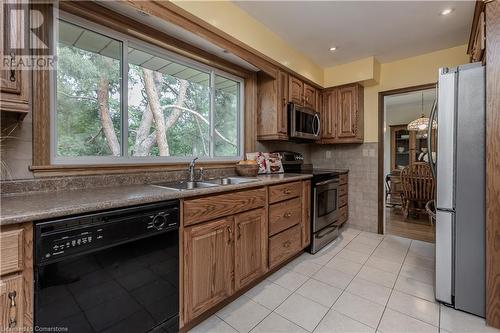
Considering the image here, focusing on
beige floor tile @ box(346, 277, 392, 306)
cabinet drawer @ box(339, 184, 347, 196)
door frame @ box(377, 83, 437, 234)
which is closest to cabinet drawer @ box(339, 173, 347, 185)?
cabinet drawer @ box(339, 184, 347, 196)

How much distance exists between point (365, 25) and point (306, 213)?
2127mm

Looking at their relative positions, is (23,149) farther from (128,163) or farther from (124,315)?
(124,315)

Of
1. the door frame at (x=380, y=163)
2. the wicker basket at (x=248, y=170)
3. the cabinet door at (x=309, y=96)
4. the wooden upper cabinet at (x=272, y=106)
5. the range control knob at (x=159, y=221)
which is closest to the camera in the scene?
the range control knob at (x=159, y=221)

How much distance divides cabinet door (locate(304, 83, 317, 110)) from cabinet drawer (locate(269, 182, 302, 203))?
1.45m

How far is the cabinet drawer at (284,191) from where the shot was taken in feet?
6.95

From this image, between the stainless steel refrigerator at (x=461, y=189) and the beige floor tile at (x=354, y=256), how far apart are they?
0.81 meters

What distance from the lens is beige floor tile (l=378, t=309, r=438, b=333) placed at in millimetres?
Result: 1505

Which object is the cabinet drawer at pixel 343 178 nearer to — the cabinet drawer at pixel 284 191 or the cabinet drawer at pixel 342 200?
the cabinet drawer at pixel 342 200

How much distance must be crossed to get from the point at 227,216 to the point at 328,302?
1058 millimetres

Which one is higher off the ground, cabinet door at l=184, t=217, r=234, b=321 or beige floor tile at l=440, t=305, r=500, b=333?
cabinet door at l=184, t=217, r=234, b=321

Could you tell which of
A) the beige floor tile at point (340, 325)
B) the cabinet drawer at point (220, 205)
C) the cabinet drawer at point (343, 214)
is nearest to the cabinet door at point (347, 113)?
the cabinet drawer at point (343, 214)

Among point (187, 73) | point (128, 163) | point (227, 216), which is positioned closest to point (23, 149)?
point (128, 163)

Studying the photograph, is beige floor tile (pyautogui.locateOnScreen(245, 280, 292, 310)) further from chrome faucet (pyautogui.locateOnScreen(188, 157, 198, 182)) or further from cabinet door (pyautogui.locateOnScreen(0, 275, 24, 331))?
cabinet door (pyautogui.locateOnScreen(0, 275, 24, 331))

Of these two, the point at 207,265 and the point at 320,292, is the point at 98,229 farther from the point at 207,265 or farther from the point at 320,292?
the point at 320,292
